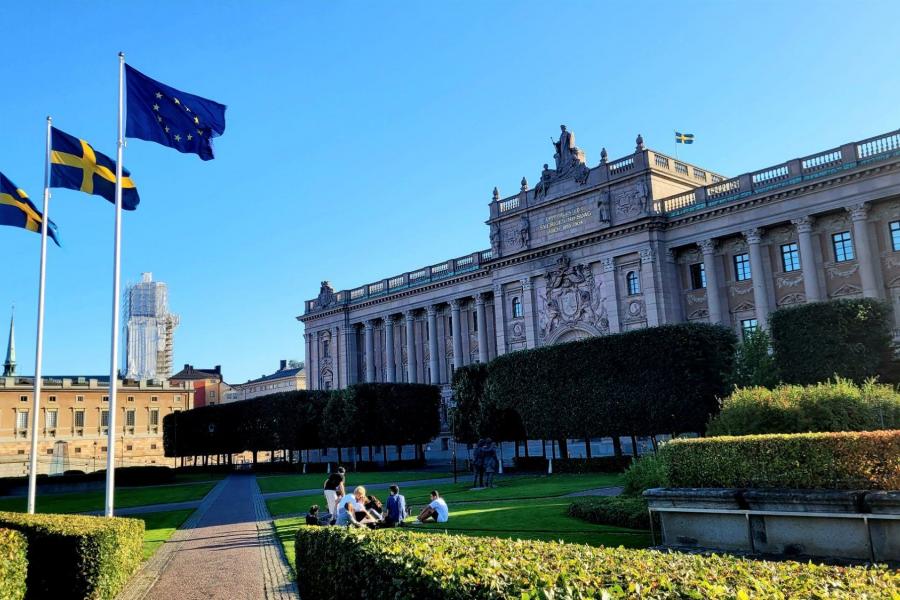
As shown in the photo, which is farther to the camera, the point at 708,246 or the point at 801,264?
the point at 708,246

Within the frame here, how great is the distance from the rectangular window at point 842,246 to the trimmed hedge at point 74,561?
48.7 metres

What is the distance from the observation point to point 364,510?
1944cm

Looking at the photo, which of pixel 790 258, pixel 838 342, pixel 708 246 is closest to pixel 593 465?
pixel 838 342

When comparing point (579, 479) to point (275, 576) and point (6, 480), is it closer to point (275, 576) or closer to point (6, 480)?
point (275, 576)

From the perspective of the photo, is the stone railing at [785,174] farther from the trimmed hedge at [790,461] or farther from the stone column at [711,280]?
the trimmed hedge at [790,461]

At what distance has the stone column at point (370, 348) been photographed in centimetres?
9175

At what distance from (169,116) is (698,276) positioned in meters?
45.7

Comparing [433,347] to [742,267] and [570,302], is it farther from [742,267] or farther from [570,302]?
[742,267]

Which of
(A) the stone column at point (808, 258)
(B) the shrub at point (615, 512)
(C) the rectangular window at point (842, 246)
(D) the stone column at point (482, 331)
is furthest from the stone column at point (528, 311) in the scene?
(B) the shrub at point (615, 512)

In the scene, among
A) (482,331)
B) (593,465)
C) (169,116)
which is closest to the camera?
(169,116)

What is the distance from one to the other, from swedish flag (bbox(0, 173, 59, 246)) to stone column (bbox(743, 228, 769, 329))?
4542 cm

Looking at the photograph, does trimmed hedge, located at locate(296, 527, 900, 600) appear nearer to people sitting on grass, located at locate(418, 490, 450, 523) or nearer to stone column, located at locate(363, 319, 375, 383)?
people sitting on grass, located at locate(418, 490, 450, 523)

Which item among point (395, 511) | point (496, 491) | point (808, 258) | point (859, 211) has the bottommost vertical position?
point (496, 491)

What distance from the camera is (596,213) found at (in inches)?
2463
